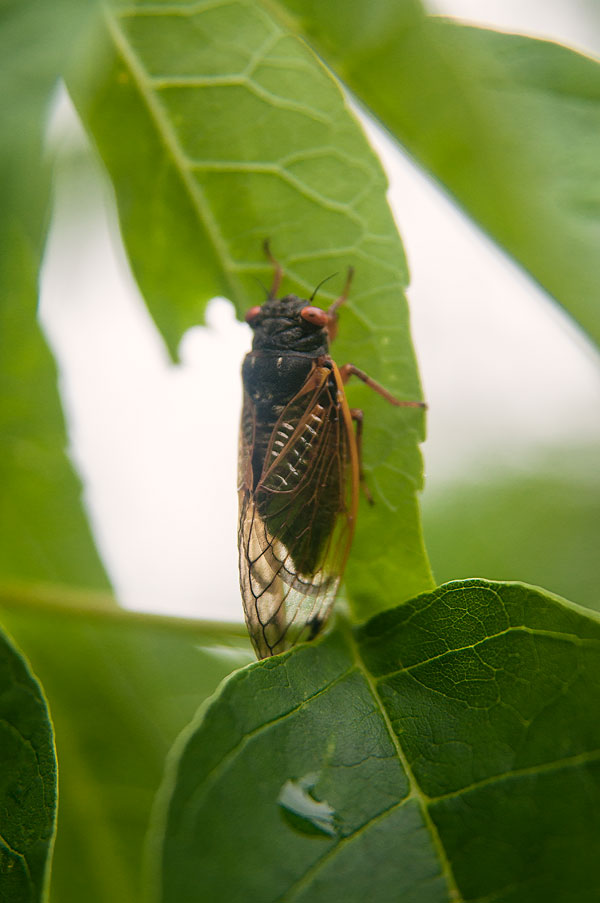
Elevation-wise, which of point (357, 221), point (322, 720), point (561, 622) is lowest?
point (322, 720)

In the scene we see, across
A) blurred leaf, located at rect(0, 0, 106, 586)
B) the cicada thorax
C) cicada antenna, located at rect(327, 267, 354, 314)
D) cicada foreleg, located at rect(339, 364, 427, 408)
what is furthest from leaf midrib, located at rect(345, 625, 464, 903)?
blurred leaf, located at rect(0, 0, 106, 586)

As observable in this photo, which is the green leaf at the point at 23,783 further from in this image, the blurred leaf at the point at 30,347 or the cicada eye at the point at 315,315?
the cicada eye at the point at 315,315

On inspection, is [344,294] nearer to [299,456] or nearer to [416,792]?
[299,456]

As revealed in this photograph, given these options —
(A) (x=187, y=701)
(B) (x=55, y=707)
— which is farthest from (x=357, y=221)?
(B) (x=55, y=707)

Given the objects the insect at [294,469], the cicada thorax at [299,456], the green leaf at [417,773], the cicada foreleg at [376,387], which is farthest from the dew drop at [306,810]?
the cicada foreleg at [376,387]

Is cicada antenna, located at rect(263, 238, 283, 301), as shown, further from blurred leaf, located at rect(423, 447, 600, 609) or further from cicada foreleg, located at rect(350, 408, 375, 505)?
blurred leaf, located at rect(423, 447, 600, 609)

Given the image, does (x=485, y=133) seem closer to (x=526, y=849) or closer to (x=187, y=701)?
(x=526, y=849)
